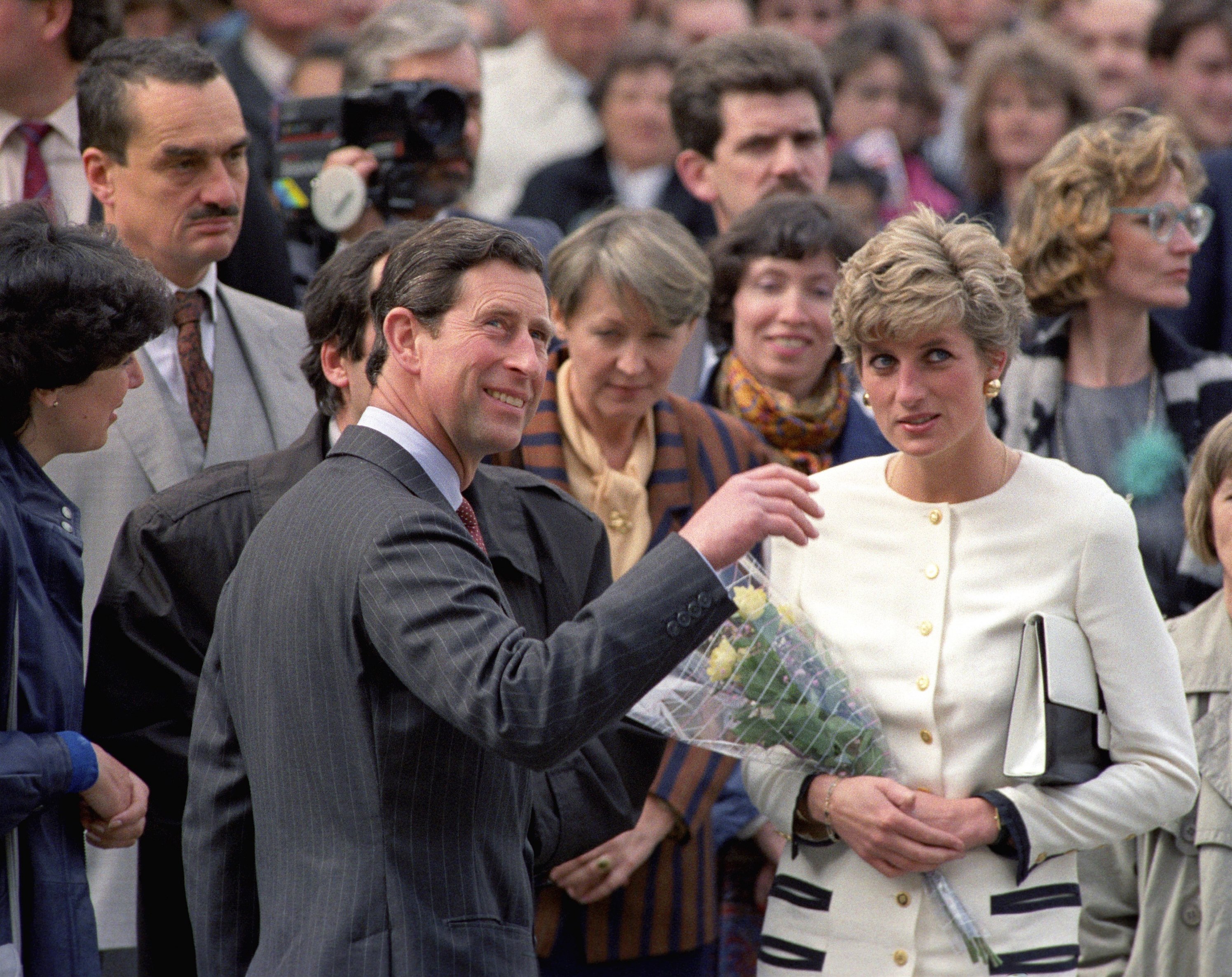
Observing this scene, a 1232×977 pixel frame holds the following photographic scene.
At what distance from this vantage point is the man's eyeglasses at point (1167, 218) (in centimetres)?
416

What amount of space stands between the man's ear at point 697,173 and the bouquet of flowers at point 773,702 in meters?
2.38

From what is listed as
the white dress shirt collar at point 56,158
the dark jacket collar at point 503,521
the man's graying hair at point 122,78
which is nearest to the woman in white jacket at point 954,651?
the dark jacket collar at point 503,521

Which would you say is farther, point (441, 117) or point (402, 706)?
point (441, 117)

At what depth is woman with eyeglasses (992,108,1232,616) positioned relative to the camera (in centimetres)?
416

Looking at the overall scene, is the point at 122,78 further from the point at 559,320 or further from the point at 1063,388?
the point at 1063,388

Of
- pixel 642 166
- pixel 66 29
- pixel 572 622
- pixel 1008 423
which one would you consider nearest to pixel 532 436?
pixel 1008 423

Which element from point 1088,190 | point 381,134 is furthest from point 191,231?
point 1088,190

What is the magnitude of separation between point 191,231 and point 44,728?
4.47 feet

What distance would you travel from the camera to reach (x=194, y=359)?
3672 millimetres

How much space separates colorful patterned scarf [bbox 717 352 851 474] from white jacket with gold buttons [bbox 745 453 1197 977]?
1.10 metres

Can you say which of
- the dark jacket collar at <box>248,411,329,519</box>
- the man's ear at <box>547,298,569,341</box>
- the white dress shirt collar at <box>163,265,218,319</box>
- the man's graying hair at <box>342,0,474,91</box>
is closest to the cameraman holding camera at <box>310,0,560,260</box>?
the man's graying hair at <box>342,0,474,91</box>

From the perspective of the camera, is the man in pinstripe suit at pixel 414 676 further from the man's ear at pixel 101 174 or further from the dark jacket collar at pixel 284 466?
the man's ear at pixel 101 174

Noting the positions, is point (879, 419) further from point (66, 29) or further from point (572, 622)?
point (66, 29)

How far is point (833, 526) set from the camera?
3059 millimetres
